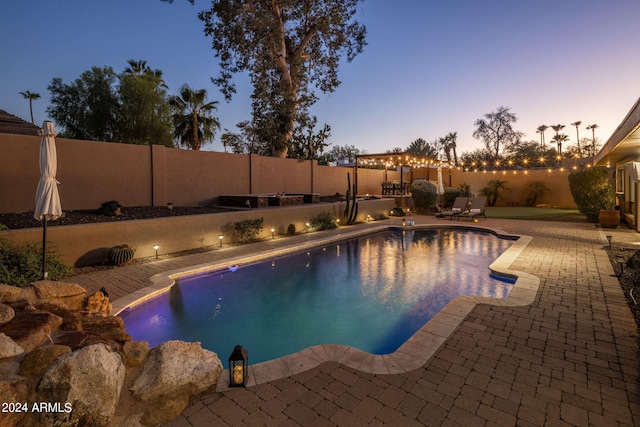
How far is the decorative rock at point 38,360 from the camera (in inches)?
98.3

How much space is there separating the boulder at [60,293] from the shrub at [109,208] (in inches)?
188

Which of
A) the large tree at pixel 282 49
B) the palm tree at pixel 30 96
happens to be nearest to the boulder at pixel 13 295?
the large tree at pixel 282 49

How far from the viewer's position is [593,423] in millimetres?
2400

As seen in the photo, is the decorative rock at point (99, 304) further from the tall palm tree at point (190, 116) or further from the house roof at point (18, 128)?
the tall palm tree at point (190, 116)

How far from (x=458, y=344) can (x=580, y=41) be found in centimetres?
1844

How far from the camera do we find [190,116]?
22.6 m

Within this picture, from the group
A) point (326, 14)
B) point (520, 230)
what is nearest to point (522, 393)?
point (520, 230)

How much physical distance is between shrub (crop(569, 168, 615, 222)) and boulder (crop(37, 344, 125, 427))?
59.0ft

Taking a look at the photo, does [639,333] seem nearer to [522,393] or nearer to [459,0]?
[522,393]

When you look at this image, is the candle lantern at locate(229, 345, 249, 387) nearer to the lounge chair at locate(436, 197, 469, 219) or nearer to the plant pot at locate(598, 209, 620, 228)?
the lounge chair at locate(436, 197, 469, 219)

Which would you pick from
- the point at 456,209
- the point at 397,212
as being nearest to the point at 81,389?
the point at 456,209

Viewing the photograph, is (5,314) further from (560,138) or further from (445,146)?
(560,138)

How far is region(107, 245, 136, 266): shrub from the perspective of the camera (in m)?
7.16

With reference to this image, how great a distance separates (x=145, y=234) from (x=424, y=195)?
1563 centimetres
